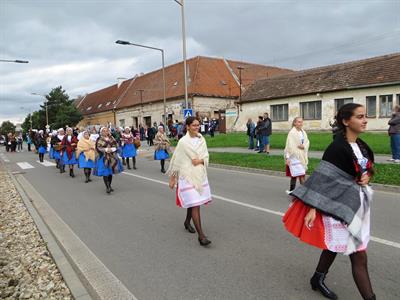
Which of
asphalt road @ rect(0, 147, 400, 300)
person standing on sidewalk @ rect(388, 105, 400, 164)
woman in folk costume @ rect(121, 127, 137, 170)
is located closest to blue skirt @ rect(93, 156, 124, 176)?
asphalt road @ rect(0, 147, 400, 300)

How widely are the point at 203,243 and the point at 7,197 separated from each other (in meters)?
7.14

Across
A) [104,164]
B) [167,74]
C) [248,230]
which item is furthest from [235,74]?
[248,230]

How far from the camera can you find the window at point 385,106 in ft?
81.9

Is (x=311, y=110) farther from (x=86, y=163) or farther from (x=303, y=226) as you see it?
(x=303, y=226)

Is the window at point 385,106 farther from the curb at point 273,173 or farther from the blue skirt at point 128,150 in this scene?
the blue skirt at point 128,150

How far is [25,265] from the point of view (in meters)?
4.83

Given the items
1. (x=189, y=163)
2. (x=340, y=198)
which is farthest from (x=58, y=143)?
(x=340, y=198)

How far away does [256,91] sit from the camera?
118ft

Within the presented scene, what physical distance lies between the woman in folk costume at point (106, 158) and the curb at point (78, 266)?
253 cm

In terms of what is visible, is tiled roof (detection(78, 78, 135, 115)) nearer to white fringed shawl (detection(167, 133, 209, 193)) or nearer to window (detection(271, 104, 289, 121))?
window (detection(271, 104, 289, 121))

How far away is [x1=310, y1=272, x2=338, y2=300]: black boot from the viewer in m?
3.55

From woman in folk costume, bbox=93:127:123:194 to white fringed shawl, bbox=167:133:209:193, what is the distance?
4619 millimetres

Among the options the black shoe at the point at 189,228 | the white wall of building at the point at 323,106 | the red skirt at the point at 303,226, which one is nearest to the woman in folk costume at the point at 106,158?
the black shoe at the point at 189,228

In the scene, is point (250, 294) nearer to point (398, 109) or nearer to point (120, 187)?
point (120, 187)
